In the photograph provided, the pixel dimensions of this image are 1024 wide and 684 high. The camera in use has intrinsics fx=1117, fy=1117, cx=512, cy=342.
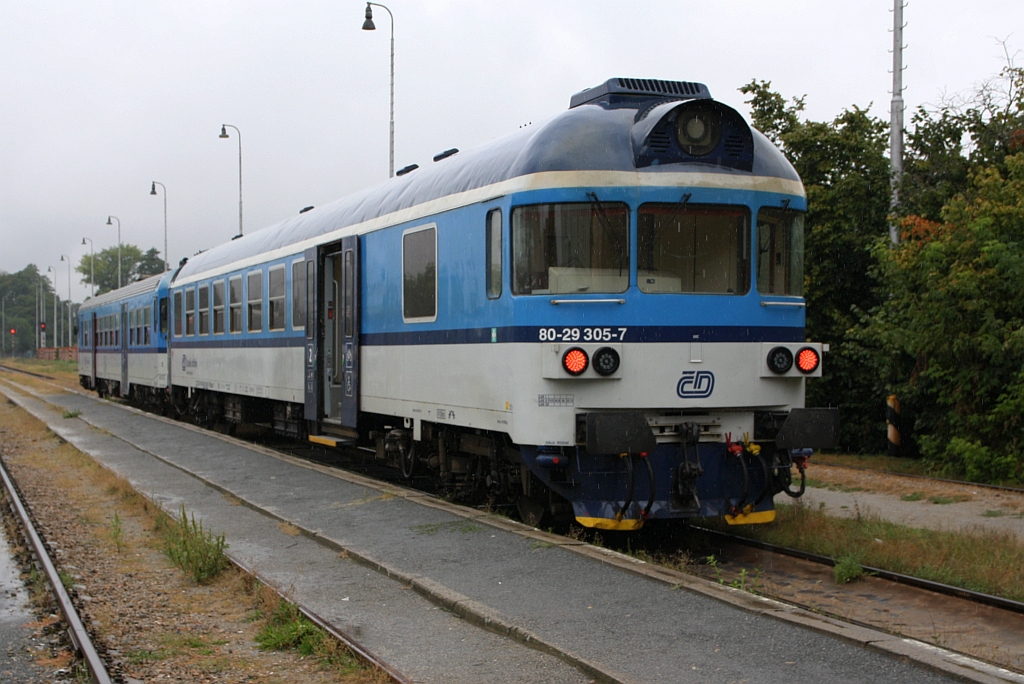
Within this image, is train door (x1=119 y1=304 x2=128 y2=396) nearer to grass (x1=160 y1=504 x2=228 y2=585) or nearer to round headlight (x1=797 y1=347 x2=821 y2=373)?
grass (x1=160 y1=504 x2=228 y2=585)

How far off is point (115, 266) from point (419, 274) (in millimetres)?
138006

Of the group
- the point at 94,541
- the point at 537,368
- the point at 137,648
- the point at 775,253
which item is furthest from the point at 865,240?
the point at 137,648

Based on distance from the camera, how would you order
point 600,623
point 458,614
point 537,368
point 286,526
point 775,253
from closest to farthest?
point 600,623 → point 458,614 → point 537,368 → point 775,253 → point 286,526

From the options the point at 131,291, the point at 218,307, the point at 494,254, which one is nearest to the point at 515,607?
the point at 494,254

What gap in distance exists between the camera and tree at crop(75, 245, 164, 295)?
136875 millimetres

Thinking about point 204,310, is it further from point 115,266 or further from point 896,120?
point 115,266

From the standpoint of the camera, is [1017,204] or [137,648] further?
[1017,204]

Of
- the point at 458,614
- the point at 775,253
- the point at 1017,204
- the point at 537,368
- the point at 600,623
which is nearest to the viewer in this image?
the point at 600,623

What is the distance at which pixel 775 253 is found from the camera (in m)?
9.23

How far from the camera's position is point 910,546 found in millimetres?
8859

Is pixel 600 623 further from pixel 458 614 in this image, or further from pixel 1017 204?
pixel 1017 204

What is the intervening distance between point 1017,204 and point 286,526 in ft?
32.0

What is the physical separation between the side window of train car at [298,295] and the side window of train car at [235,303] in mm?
3209

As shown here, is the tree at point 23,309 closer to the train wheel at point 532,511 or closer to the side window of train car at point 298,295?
the side window of train car at point 298,295
